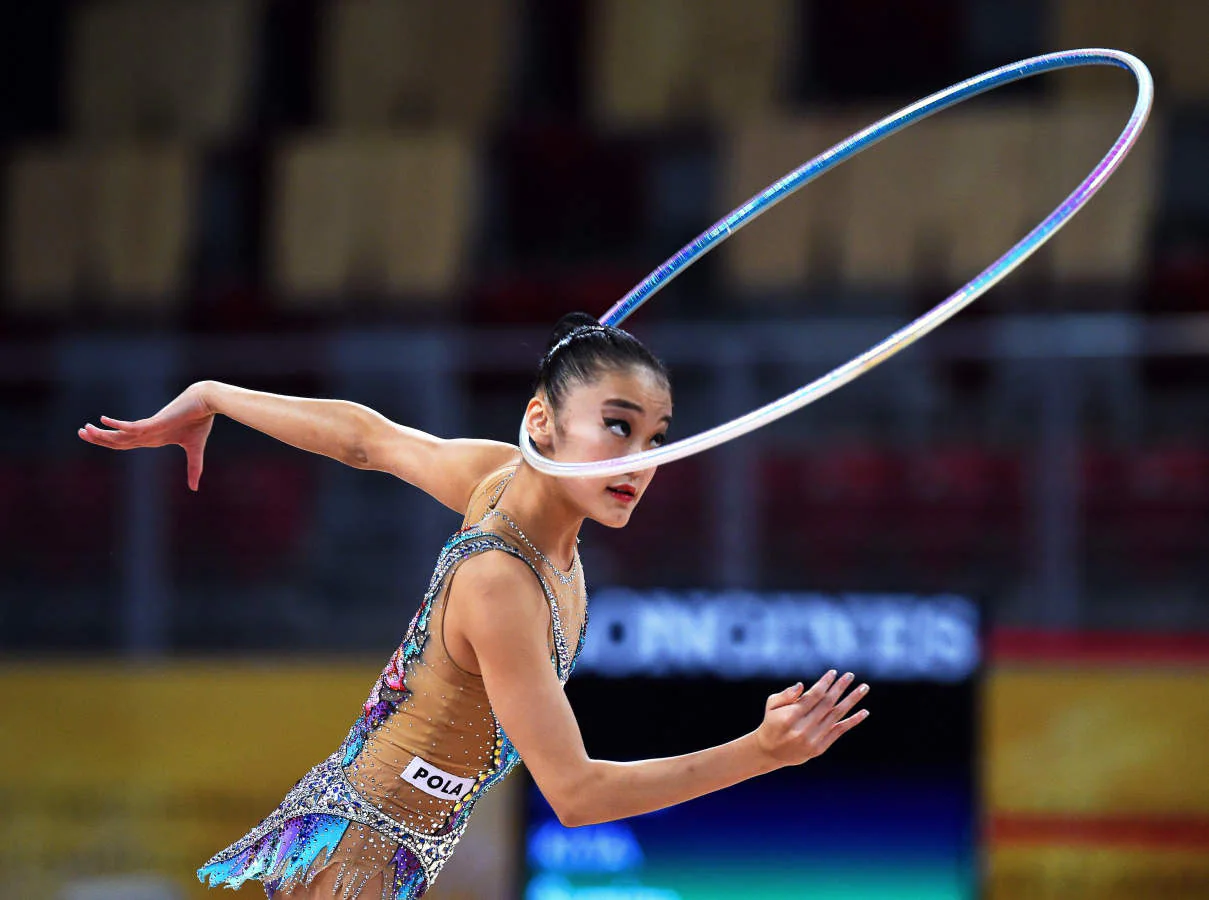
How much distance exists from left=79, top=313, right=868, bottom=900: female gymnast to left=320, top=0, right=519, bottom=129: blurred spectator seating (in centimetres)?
724

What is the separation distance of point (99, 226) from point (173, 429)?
6570mm

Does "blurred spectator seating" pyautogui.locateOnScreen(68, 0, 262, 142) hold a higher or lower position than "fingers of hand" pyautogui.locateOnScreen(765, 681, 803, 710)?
higher

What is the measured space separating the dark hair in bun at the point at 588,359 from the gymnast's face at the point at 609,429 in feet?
0.04

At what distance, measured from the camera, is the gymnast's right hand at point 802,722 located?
2.14 metres

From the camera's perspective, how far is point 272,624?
237 inches

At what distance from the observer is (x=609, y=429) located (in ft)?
7.68

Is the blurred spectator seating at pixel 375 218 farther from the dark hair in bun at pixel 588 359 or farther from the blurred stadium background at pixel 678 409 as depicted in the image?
the dark hair in bun at pixel 588 359

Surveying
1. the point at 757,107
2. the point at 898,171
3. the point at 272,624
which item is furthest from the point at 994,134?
the point at 272,624

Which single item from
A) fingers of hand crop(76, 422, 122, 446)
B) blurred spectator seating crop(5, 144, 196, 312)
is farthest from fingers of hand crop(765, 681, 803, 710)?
blurred spectator seating crop(5, 144, 196, 312)

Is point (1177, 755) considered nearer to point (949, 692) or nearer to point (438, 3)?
point (949, 692)

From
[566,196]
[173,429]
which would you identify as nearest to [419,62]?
[566,196]

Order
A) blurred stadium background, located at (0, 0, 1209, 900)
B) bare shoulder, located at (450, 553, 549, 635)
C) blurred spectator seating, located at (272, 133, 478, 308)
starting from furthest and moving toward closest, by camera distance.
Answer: blurred spectator seating, located at (272, 133, 478, 308)
blurred stadium background, located at (0, 0, 1209, 900)
bare shoulder, located at (450, 553, 549, 635)

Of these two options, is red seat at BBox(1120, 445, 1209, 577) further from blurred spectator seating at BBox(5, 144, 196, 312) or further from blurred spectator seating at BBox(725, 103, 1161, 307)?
blurred spectator seating at BBox(5, 144, 196, 312)

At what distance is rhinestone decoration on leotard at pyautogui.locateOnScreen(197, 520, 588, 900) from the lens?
2402 millimetres
